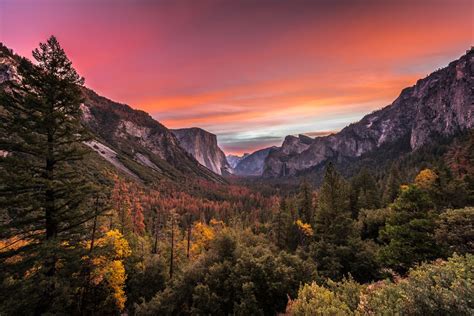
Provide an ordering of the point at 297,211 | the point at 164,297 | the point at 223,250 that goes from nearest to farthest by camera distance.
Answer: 1. the point at 164,297
2. the point at 223,250
3. the point at 297,211

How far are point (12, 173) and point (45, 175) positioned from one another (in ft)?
4.75

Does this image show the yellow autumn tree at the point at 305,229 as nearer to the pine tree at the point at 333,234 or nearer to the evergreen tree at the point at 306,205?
the evergreen tree at the point at 306,205

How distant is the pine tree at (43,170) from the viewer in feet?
37.6

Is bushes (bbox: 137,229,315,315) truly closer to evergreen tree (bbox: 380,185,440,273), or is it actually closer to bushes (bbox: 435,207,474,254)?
evergreen tree (bbox: 380,185,440,273)

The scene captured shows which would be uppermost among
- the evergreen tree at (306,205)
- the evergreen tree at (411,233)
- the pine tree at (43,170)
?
the pine tree at (43,170)

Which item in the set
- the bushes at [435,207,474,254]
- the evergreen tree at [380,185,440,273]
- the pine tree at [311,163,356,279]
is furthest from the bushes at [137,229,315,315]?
the bushes at [435,207,474,254]

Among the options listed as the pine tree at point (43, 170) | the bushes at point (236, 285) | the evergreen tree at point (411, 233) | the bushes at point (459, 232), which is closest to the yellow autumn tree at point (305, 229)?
the evergreen tree at point (411, 233)

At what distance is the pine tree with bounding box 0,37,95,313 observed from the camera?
11461 mm

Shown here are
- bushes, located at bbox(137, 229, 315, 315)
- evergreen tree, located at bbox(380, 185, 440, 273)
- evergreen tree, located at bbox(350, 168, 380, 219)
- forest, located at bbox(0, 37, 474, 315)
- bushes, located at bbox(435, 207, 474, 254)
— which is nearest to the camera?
forest, located at bbox(0, 37, 474, 315)

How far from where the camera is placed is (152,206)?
130000 millimetres

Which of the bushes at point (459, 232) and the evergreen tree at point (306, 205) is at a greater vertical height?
the bushes at point (459, 232)

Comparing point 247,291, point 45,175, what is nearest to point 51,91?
point 45,175

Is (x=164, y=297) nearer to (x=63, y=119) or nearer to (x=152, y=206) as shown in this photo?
(x=63, y=119)

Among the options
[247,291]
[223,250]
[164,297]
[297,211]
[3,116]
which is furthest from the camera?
[297,211]
